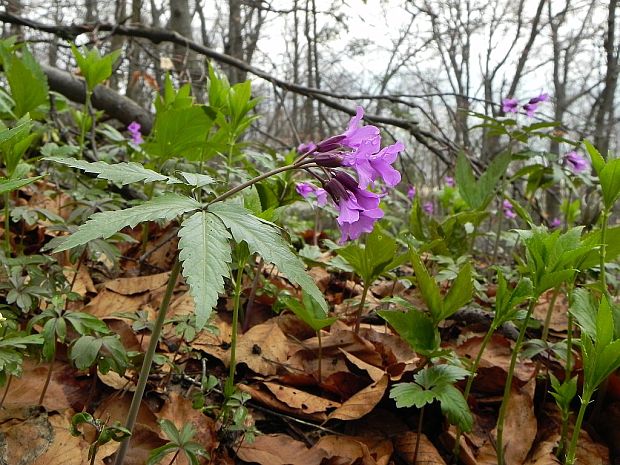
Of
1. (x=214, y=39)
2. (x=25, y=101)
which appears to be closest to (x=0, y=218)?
(x=25, y=101)

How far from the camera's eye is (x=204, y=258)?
900 millimetres

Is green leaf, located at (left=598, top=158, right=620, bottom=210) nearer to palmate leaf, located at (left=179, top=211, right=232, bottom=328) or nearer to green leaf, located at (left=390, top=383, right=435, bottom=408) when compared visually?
green leaf, located at (left=390, top=383, right=435, bottom=408)

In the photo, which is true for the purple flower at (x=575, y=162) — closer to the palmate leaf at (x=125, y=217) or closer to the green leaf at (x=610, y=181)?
the green leaf at (x=610, y=181)

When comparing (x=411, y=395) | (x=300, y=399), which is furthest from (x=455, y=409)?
(x=300, y=399)

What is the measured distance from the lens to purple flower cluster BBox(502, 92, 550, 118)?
11.6 feet

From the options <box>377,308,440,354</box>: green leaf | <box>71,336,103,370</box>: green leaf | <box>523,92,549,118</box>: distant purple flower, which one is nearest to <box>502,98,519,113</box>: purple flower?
<box>523,92,549,118</box>: distant purple flower

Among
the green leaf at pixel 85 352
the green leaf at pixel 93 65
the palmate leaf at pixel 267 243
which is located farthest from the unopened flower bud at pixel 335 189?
the green leaf at pixel 93 65

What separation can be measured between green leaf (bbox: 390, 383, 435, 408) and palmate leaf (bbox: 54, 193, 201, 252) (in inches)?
28.4

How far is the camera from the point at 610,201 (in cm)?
154

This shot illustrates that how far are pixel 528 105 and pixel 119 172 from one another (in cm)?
335

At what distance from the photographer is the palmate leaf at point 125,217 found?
866 millimetres

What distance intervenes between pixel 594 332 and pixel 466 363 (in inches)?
14.9

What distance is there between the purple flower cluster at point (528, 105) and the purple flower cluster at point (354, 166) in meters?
2.79

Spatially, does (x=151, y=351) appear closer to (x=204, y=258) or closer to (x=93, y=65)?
(x=204, y=258)
